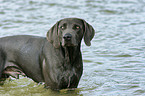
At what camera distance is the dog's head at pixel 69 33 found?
19.3 ft

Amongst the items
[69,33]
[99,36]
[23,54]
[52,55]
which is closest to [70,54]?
[52,55]

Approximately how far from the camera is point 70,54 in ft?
Result: 20.3

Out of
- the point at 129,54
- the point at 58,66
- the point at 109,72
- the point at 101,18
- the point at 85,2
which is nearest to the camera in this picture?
the point at 58,66

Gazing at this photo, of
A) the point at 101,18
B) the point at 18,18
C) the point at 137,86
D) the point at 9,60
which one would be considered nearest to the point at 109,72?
the point at 137,86

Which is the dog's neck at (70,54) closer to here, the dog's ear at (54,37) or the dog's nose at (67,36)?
the dog's ear at (54,37)

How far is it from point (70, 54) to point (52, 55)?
12.8 inches

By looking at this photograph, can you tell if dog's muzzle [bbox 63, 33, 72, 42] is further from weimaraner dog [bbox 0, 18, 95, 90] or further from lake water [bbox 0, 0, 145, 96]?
A: lake water [bbox 0, 0, 145, 96]

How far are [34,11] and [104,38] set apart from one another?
16.1 ft

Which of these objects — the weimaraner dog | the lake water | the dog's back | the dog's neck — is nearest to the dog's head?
the weimaraner dog

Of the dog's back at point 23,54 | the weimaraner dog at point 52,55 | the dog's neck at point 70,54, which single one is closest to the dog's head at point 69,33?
the weimaraner dog at point 52,55

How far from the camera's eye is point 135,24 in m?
12.1

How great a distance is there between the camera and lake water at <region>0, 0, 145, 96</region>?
7.10 m

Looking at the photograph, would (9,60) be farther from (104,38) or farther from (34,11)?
(34,11)

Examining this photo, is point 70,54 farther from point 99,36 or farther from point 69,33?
point 99,36
